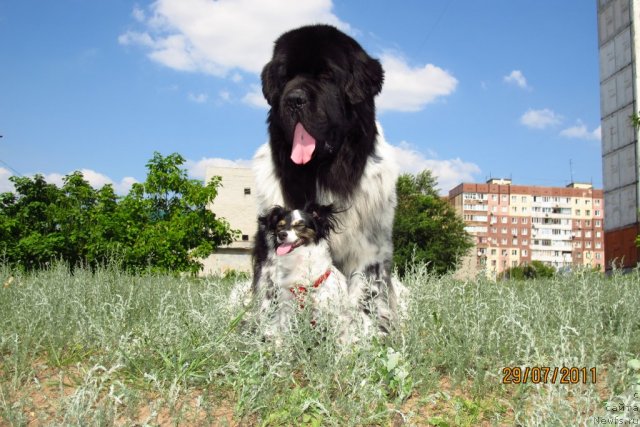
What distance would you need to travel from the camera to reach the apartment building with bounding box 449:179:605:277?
14700 centimetres

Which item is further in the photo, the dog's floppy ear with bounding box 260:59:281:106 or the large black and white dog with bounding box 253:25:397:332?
the dog's floppy ear with bounding box 260:59:281:106

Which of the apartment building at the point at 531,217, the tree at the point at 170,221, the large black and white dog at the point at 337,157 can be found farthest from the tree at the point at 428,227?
the apartment building at the point at 531,217

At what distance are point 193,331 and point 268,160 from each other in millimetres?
1471

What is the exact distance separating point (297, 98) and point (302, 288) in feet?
4.31

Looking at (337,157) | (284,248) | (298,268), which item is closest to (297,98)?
(337,157)

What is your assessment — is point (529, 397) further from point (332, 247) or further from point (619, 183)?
point (619, 183)

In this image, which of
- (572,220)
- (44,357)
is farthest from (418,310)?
(572,220)

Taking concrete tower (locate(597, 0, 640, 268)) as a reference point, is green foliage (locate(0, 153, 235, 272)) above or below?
below

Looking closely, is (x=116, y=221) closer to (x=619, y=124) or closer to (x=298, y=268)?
(x=298, y=268)

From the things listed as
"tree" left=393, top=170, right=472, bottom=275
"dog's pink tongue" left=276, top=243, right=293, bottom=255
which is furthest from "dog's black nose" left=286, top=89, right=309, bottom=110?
"tree" left=393, top=170, right=472, bottom=275

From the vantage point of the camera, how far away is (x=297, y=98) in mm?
3920

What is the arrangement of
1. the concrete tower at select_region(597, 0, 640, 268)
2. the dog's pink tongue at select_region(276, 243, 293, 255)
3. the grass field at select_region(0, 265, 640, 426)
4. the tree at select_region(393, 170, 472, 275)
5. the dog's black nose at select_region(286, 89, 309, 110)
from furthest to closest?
1. the tree at select_region(393, 170, 472, 275)
2. the concrete tower at select_region(597, 0, 640, 268)
3. the dog's pink tongue at select_region(276, 243, 293, 255)
4. the dog's black nose at select_region(286, 89, 309, 110)
5. the grass field at select_region(0, 265, 640, 426)
